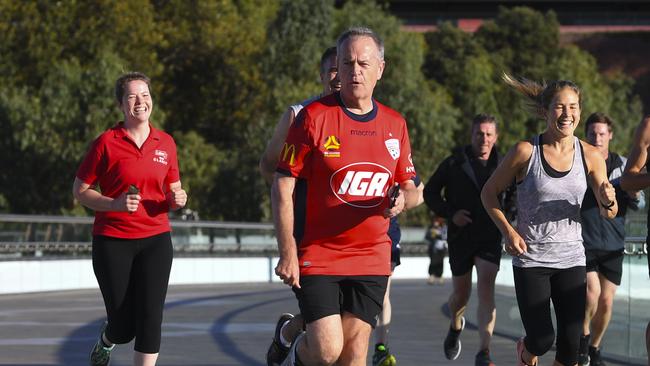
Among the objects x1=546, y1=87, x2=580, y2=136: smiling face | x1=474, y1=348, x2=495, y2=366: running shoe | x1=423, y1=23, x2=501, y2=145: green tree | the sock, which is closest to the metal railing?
x1=474, y1=348, x2=495, y2=366: running shoe

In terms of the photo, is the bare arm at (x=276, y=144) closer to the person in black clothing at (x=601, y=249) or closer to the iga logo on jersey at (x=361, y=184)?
the iga logo on jersey at (x=361, y=184)

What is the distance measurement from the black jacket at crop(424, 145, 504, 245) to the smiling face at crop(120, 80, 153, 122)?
3314mm

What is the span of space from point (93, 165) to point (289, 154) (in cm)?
248

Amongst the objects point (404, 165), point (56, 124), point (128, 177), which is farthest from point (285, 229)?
point (56, 124)

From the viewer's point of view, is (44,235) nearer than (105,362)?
No

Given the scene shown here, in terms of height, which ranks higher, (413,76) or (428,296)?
(413,76)

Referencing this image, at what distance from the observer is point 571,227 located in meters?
8.93

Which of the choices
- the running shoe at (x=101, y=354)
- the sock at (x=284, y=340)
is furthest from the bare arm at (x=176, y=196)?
the sock at (x=284, y=340)

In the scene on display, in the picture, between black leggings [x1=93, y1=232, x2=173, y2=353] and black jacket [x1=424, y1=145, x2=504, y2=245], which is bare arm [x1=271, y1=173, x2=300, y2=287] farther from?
black jacket [x1=424, y1=145, x2=504, y2=245]

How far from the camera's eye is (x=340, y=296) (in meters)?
7.72

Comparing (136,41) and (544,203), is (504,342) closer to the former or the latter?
(544,203)

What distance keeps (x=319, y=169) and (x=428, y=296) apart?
819 inches

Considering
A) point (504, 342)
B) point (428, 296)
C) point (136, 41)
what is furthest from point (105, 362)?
point (136, 41)

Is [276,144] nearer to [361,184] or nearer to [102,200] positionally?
[361,184]
